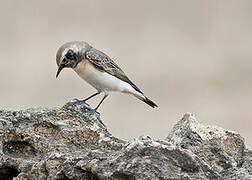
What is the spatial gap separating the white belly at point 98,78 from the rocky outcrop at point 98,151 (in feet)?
11.3

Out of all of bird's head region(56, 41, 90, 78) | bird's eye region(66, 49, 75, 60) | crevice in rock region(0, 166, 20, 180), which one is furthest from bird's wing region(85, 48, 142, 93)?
crevice in rock region(0, 166, 20, 180)

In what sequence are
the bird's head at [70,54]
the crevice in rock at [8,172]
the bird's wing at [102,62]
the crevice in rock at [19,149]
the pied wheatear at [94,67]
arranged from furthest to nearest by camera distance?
the bird's wing at [102,62]
the pied wheatear at [94,67]
the bird's head at [70,54]
the crevice in rock at [19,149]
the crevice in rock at [8,172]

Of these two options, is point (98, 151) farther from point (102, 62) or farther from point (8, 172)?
point (102, 62)

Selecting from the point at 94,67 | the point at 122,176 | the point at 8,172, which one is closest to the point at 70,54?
the point at 94,67

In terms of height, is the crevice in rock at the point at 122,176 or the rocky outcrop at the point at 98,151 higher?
the rocky outcrop at the point at 98,151

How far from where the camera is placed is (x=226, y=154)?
6.05m

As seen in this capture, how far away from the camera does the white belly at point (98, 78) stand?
10.3 metres

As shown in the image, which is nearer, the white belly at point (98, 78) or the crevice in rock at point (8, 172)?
the crevice in rock at point (8, 172)

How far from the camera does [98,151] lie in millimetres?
5402

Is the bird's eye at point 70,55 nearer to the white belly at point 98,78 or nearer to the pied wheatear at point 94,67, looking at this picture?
the pied wheatear at point 94,67

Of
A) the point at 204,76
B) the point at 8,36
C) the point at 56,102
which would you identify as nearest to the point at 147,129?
the point at 56,102

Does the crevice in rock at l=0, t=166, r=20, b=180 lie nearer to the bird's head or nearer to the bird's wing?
the bird's head

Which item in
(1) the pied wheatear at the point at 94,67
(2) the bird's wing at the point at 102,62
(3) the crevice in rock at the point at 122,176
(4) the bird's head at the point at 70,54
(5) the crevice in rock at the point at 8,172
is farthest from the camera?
(2) the bird's wing at the point at 102,62

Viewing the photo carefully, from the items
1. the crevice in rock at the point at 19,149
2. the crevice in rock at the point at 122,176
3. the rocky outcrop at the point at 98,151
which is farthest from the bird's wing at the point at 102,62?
the crevice in rock at the point at 122,176
